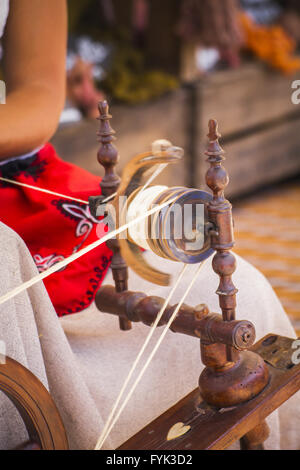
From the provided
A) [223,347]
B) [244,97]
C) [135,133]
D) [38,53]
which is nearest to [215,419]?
[223,347]

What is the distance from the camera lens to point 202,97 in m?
3.20

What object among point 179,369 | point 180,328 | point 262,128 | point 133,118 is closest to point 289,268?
point 133,118

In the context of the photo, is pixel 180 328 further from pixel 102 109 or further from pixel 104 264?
pixel 102 109

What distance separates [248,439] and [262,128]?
287 cm

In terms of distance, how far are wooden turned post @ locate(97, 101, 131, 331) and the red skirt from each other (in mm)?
77

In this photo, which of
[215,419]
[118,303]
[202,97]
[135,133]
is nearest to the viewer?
[215,419]

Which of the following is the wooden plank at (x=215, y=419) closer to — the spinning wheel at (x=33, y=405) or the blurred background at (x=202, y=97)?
the spinning wheel at (x=33, y=405)

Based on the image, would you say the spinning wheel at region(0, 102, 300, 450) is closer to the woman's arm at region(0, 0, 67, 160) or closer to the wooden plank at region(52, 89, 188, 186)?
the woman's arm at region(0, 0, 67, 160)

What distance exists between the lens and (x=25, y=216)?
107 centimetres

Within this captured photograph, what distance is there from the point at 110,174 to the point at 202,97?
2.31 m

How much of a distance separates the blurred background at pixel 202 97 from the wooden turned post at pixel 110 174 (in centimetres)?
140

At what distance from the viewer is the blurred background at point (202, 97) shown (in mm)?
2824

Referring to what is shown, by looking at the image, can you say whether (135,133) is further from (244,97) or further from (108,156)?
(108,156)

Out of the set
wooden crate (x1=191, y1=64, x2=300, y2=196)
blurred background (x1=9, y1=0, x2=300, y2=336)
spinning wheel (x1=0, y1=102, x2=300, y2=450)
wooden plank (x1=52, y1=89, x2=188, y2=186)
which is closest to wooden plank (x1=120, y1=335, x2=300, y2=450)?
spinning wheel (x1=0, y1=102, x2=300, y2=450)
